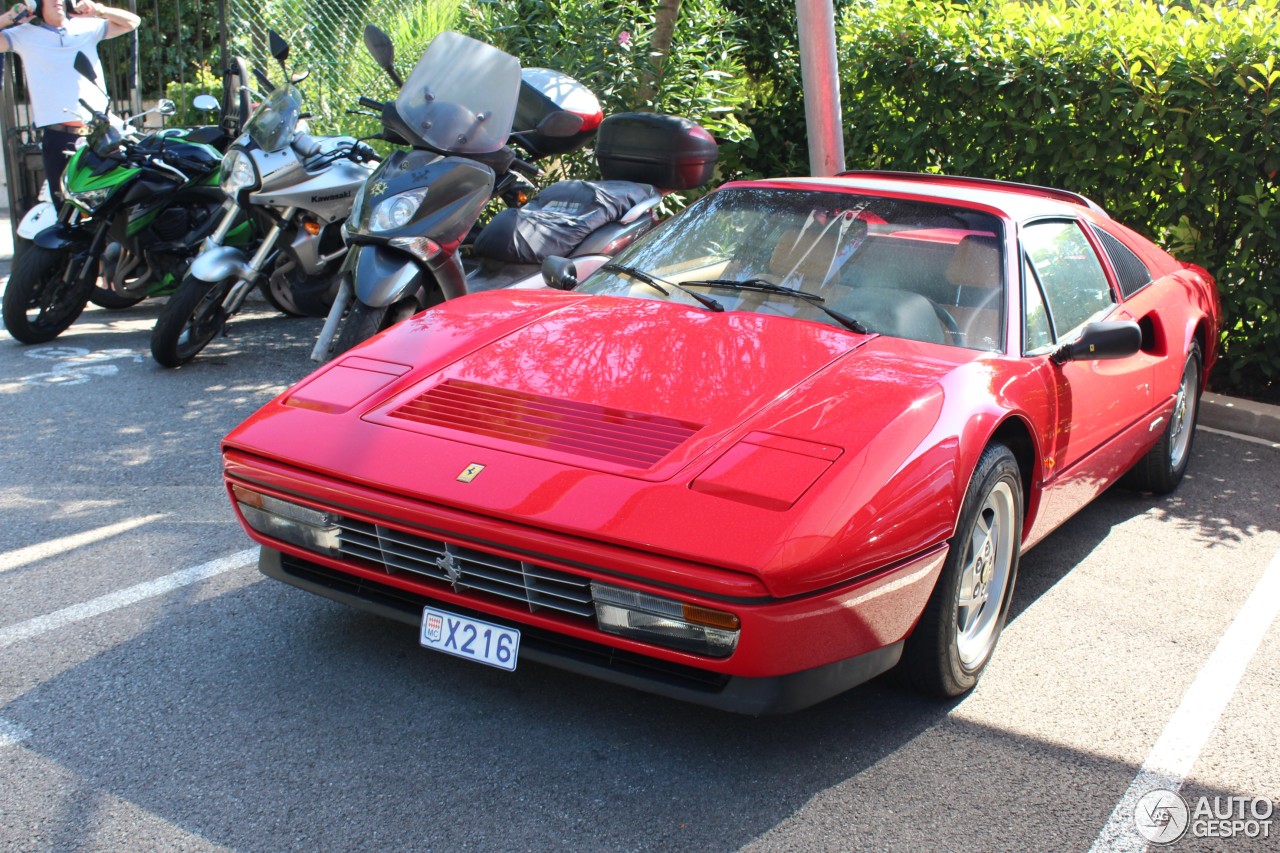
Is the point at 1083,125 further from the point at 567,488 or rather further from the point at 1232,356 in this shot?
the point at 567,488

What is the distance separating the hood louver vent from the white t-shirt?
6.19 metres

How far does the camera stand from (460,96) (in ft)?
19.0

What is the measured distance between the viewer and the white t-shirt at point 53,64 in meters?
8.14

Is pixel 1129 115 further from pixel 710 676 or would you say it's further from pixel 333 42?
pixel 333 42

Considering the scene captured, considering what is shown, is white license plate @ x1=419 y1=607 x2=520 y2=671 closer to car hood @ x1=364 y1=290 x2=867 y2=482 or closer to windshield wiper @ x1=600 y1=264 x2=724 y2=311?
car hood @ x1=364 y1=290 x2=867 y2=482

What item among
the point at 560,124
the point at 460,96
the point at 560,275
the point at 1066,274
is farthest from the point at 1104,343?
the point at 460,96

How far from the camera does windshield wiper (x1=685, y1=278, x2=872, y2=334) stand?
3.70m

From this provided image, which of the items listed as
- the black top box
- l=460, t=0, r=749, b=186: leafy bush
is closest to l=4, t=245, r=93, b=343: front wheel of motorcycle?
the black top box

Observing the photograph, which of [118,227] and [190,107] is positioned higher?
[118,227]

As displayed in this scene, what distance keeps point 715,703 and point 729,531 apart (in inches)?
15.8

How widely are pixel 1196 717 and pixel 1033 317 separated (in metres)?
1.27

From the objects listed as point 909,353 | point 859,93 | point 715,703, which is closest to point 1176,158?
point 859,93

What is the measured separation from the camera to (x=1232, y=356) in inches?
268

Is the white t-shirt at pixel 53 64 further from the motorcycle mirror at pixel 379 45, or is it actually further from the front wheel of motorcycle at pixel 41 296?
the motorcycle mirror at pixel 379 45
